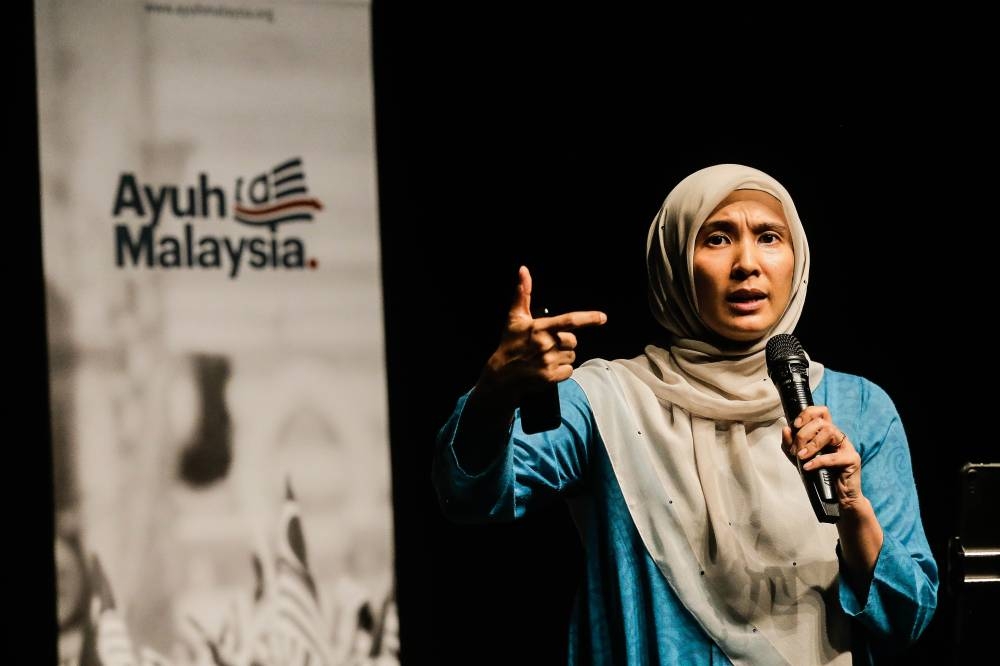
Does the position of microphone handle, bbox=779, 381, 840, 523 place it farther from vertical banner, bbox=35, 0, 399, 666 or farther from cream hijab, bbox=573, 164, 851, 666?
vertical banner, bbox=35, 0, 399, 666

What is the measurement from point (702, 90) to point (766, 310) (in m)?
1.01

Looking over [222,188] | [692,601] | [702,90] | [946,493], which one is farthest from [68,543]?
[946,493]

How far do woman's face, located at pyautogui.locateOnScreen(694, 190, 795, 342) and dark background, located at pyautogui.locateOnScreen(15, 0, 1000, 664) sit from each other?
74 cm

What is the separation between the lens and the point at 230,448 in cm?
272

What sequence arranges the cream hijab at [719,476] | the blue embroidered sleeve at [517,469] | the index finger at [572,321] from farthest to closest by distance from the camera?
the cream hijab at [719,476] < the blue embroidered sleeve at [517,469] < the index finger at [572,321]

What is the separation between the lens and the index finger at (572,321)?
153 cm

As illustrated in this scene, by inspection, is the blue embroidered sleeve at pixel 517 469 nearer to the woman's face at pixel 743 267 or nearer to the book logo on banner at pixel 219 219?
the woman's face at pixel 743 267

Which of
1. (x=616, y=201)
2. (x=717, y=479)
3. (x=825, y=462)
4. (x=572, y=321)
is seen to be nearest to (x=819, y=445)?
(x=825, y=462)

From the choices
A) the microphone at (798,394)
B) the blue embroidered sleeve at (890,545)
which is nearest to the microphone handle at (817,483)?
the microphone at (798,394)

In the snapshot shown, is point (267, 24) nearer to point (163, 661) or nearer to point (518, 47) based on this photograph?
point (518, 47)

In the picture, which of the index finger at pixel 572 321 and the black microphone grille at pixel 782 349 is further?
the black microphone grille at pixel 782 349

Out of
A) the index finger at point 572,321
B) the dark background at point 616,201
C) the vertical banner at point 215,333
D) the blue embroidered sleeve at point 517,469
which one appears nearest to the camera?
the index finger at point 572,321

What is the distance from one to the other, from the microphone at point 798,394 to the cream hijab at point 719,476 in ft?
0.54

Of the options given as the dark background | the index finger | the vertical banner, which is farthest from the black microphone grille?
the vertical banner
